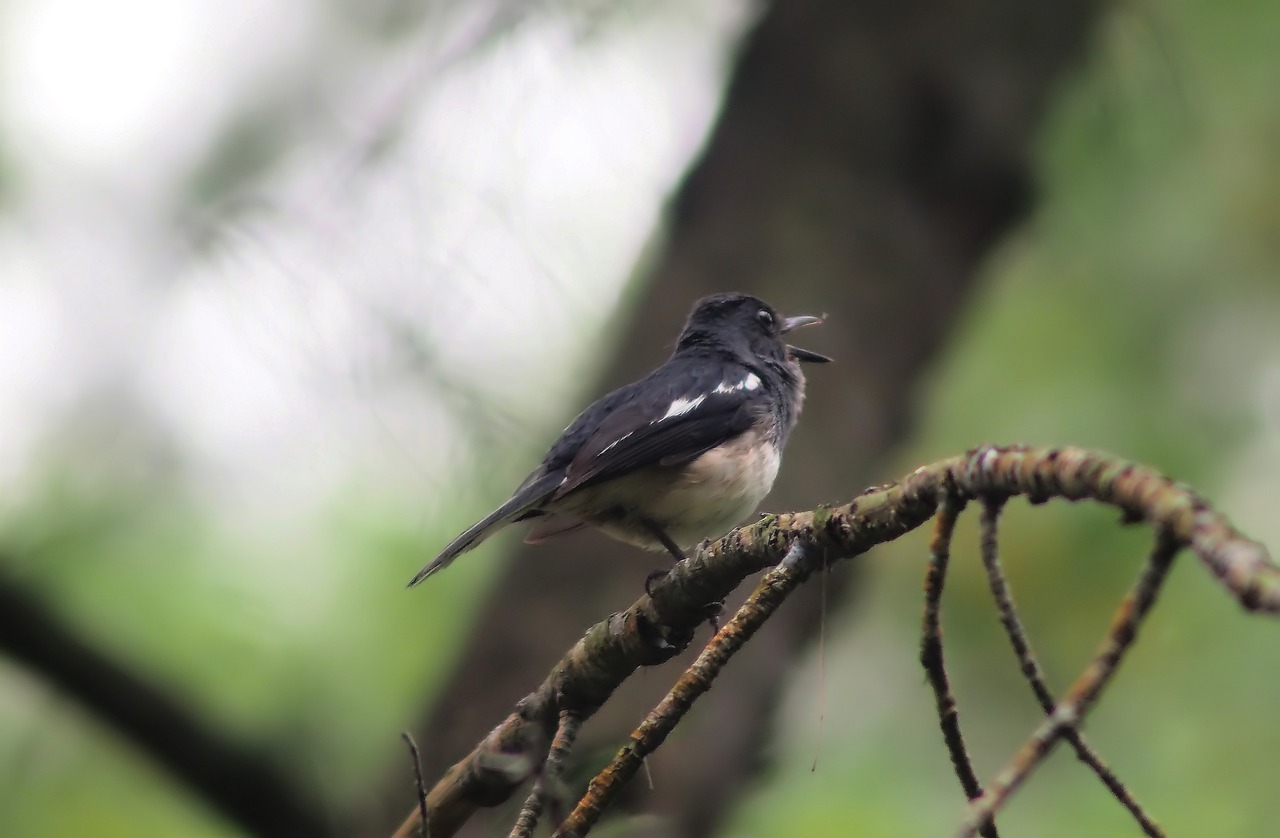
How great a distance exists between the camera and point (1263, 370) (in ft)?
19.2

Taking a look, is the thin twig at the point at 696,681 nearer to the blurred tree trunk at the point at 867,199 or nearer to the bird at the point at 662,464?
the bird at the point at 662,464

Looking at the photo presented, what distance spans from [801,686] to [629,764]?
3.86 metres

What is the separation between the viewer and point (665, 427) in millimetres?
3855

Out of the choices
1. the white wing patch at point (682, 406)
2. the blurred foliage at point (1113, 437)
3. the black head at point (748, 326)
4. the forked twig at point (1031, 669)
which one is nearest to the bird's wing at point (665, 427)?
the white wing patch at point (682, 406)

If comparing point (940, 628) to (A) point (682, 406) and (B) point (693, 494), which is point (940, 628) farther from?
(A) point (682, 406)

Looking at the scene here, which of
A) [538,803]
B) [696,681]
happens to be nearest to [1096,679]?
[696,681]

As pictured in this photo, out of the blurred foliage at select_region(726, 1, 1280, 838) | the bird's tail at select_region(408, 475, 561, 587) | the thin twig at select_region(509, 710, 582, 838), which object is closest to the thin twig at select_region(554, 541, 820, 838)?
the thin twig at select_region(509, 710, 582, 838)

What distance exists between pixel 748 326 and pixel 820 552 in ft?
10.1

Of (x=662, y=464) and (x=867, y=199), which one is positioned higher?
(x=867, y=199)

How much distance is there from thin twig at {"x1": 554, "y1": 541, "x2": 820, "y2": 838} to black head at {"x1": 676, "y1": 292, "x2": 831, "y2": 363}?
2921 mm

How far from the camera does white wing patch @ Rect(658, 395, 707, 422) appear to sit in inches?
155

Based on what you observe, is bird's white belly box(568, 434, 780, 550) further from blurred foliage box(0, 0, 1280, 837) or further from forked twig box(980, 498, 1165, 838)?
forked twig box(980, 498, 1165, 838)

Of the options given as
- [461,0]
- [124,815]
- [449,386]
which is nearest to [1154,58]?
[461,0]

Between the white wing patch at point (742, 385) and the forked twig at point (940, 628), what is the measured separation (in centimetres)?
272
